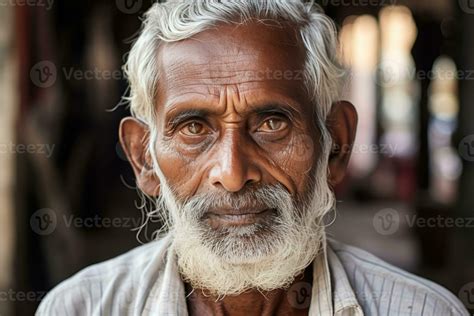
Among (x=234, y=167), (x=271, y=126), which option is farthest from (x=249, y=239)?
(x=271, y=126)

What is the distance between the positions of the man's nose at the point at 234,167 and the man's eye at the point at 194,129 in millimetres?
93

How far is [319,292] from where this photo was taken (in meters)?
2.07

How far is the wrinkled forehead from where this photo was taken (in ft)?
6.31

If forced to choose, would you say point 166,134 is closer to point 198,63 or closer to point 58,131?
point 198,63

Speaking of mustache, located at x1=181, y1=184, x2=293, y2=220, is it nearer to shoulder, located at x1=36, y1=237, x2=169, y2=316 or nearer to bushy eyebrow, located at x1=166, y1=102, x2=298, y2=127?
bushy eyebrow, located at x1=166, y1=102, x2=298, y2=127

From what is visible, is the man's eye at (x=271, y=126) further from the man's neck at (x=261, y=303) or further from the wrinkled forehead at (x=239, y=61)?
the man's neck at (x=261, y=303)

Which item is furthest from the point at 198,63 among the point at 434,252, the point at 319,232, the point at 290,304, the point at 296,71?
the point at 434,252

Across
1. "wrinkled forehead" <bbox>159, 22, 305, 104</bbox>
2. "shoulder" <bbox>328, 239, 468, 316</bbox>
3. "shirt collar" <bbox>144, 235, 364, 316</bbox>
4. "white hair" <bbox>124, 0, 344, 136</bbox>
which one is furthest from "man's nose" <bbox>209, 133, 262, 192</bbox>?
"shoulder" <bbox>328, 239, 468, 316</bbox>

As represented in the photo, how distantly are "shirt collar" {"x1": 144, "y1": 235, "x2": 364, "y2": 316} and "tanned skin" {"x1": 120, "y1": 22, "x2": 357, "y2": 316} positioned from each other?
0.93 ft

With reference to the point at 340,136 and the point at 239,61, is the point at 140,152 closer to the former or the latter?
the point at 239,61

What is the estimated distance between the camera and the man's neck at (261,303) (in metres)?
2.11

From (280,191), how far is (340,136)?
1.20ft

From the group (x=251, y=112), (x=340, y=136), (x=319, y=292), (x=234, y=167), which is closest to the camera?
(x=234, y=167)

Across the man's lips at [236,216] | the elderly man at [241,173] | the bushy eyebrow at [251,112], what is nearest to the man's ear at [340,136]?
the elderly man at [241,173]
